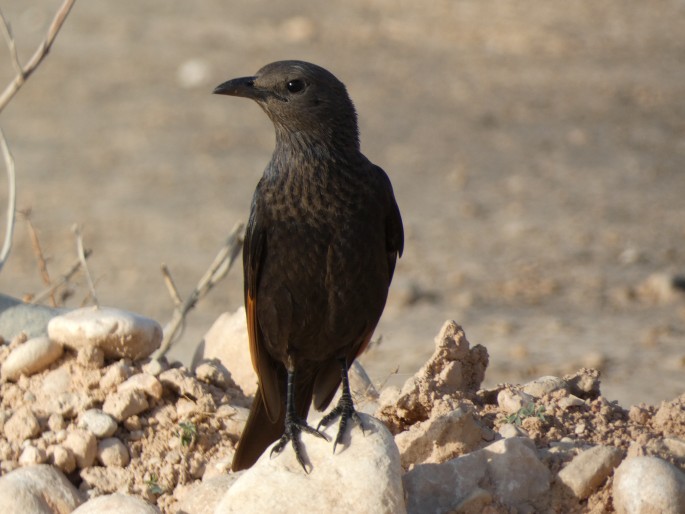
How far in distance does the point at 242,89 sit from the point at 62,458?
1.42 meters

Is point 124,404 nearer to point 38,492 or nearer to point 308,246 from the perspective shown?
point 38,492

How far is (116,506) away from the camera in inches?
141

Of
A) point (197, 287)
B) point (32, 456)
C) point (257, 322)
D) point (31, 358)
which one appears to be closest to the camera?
point (32, 456)

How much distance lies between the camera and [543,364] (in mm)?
6875

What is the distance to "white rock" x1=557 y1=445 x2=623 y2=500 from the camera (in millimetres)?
3561

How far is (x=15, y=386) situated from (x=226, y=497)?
57.0 inches

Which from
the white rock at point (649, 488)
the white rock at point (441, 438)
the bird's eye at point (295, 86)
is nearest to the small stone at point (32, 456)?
the white rock at point (441, 438)

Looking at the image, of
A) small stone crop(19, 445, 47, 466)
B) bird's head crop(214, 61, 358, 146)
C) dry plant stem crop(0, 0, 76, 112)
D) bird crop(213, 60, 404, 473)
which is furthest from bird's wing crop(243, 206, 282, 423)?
dry plant stem crop(0, 0, 76, 112)

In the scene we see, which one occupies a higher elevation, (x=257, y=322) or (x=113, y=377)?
(x=257, y=322)

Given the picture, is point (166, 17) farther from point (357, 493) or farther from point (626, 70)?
point (357, 493)

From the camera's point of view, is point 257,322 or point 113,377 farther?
point 113,377

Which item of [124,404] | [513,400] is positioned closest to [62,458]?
[124,404]

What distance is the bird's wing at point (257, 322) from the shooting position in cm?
404

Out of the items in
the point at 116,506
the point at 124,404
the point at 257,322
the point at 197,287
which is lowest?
the point at 116,506
